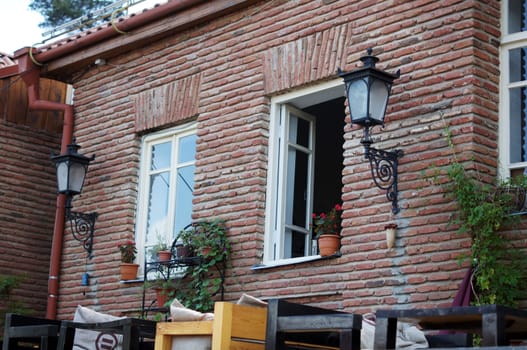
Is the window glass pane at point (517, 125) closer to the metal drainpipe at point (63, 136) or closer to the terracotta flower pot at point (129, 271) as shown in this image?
the terracotta flower pot at point (129, 271)

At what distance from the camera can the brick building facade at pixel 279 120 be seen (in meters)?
7.91

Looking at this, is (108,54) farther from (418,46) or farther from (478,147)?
(478,147)

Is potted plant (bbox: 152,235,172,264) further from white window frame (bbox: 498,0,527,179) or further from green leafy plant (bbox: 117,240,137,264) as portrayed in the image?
white window frame (bbox: 498,0,527,179)

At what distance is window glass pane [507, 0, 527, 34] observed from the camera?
26.7 feet

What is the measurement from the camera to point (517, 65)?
805 centimetres

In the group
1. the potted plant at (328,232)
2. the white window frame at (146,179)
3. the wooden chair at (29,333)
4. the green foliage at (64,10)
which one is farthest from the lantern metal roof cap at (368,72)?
the green foliage at (64,10)

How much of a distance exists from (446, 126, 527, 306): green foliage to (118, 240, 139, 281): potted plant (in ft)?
13.6

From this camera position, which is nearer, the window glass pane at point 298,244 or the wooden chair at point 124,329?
the wooden chair at point 124,329

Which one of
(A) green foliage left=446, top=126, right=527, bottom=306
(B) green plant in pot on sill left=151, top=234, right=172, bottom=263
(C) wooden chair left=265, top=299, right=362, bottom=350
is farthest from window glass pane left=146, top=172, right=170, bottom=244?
(C) wooden chair left=265, top=299, right=362, bottom=350

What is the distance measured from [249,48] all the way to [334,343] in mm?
4430

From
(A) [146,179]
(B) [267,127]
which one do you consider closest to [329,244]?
(B) [267,127]

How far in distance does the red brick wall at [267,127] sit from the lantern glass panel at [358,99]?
1.51ft

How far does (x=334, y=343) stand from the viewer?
6203 mm

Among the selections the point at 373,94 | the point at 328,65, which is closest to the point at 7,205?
the point at 328,65
